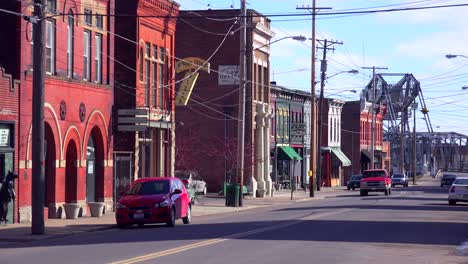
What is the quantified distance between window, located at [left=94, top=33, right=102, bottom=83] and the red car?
9.03 meters

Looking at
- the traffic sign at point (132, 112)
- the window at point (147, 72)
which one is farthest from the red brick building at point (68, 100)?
the window at point (147, 72)

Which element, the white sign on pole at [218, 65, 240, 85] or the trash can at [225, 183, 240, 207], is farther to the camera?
the white sign on pole at [218, 65, 240, 85]

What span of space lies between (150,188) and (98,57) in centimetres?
979

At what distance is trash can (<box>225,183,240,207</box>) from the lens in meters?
47.0

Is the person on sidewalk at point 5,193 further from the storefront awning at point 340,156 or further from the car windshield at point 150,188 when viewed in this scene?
the storefront awning at point 340,156

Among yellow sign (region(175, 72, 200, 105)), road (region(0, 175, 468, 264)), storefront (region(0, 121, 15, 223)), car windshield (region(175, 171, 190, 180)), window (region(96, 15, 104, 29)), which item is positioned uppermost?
window (region(96, 15, 104, 29))

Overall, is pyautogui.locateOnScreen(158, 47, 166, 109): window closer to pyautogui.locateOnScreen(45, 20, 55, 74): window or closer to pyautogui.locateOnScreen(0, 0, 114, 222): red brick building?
pyautogui.locateOnScreen(0, 0, 114, 222): red brick building

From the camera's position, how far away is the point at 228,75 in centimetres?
6147

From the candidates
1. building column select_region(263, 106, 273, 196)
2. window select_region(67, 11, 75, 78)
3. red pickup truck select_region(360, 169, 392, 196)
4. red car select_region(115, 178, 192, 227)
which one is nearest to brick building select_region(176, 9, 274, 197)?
building column select_region(263, 106, 273, 196)

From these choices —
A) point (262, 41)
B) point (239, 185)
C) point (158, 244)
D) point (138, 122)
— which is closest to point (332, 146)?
point (262, 41)

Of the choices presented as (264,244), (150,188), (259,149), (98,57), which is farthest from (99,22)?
(259,149)

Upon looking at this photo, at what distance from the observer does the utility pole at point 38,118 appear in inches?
1013

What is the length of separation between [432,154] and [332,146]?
105 metres

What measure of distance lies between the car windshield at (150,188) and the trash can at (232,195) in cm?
1645
